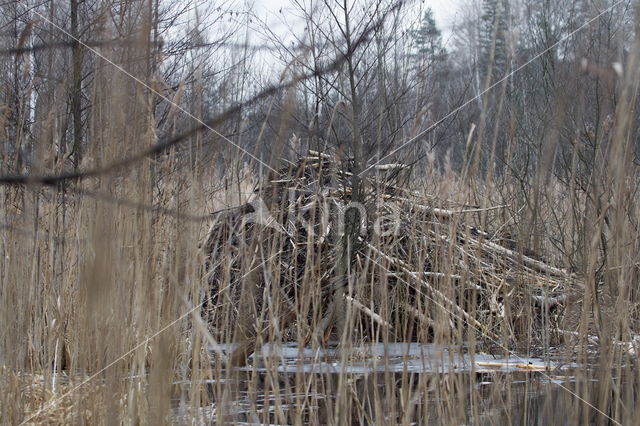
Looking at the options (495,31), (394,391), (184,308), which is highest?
(495,31)

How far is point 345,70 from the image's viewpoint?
3984 millimetres

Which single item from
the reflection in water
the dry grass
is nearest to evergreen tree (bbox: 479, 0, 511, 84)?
the dry grass

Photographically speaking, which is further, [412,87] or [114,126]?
[412,87]

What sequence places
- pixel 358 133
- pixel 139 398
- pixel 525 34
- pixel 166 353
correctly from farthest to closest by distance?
1. pixel 525 34
2. pixel 358 133
3. pixel 139 398
4. pixel 166 353

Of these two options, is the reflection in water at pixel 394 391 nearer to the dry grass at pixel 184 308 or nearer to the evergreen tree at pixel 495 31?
the dry grass at pixel 184 308

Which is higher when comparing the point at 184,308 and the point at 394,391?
the point at 184,308

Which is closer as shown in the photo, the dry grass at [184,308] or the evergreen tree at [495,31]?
the dry grass at [184,308]

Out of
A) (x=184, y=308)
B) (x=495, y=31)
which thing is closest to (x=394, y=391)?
(x=184, y=308)

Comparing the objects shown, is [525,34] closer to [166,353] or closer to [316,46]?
[316,46]

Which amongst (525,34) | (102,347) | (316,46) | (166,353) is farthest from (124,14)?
(525,34)

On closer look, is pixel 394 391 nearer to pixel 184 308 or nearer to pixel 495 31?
pixel 184 308

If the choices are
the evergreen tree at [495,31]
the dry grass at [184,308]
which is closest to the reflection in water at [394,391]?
the dry grass at [184,308]

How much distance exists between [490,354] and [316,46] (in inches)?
71.2

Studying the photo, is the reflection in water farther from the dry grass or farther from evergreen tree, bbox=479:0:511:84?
evergreen tree, bbox=479:0:511:84
